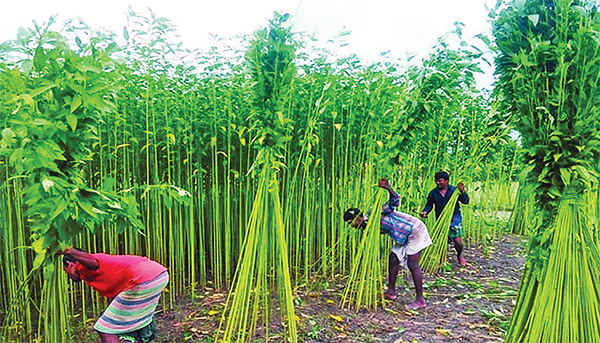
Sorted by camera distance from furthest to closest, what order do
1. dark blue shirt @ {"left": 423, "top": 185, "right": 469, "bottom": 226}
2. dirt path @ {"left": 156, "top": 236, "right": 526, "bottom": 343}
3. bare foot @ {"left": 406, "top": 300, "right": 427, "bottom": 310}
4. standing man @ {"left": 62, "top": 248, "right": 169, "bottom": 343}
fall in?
dark blue shirt @ {"left": 423, "top": 185, "right": 469, "bottom": 226} < bare foot @ {"left": 406, "top": 300, "right": 427, "bottom": 310} < dirt path @ {"left": 156, "top": 236, "right": 526, "bottom": 343} < standing man @ {"left": 62, "top": 248, "right": 169, "bottom": 343}

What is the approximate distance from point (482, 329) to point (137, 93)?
361 centimetres

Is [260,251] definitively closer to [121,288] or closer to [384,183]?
[121,288]

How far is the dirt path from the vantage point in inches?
152

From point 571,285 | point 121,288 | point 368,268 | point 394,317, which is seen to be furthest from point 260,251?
point 571,285

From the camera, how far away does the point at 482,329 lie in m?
4.11

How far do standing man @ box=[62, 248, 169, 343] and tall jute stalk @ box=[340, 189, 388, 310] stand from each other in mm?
1769

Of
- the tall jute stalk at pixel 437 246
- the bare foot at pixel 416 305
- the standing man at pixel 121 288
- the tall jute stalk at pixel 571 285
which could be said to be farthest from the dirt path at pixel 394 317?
the tall jute stalk at pixel 571 285

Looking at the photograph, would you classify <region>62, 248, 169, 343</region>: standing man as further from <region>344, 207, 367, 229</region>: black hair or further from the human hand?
the human hand

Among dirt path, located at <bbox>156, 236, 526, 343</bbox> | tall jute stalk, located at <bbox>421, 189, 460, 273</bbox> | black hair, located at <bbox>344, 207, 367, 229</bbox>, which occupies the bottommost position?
dirt path, located at <bbox>156, 236, 526, 343</bbox>

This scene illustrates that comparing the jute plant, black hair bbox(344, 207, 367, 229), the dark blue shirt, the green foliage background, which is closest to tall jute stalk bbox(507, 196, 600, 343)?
the jute plant

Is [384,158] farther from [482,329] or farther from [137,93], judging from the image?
[137,93]

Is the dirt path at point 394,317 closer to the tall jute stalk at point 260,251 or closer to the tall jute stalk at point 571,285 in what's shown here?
the tall jute stalk at point 260,251

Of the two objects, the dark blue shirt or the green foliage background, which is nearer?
the green foliage background

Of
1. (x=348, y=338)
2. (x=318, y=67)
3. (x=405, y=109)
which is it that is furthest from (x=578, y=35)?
(x=348, y=338)
